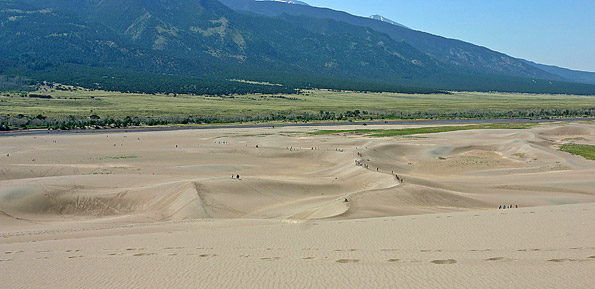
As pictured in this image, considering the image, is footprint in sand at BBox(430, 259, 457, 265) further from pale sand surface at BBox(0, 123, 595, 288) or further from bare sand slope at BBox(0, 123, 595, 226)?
bare sand slope at BBox(0, 123, 595, 226)

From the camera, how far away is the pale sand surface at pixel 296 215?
33.8 feet

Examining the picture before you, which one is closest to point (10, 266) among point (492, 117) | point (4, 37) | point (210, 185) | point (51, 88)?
point (210, 185)

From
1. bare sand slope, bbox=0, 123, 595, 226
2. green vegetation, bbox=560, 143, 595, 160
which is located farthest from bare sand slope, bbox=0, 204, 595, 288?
green vegetation, bbox=560, 143, 595, 160

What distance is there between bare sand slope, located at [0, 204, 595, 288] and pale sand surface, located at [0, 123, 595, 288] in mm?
54

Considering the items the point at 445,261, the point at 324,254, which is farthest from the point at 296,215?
the point at 445,261

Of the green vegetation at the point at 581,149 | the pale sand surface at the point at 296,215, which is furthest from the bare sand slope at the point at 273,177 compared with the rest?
the green vegetation at the point at 581,149

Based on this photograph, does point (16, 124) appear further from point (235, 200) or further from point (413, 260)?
point (413, 260)

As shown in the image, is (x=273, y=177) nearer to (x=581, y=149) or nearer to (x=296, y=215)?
(x=296, y=215)

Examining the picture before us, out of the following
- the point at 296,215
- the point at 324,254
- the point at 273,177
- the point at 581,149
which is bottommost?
the point at 296,215

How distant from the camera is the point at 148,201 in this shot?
2348cm

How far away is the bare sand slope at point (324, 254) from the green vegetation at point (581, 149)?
24.3 meters

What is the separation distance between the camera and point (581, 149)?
41.8 m

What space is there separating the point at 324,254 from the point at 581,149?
38.2 metres

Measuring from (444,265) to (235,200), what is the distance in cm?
1435
